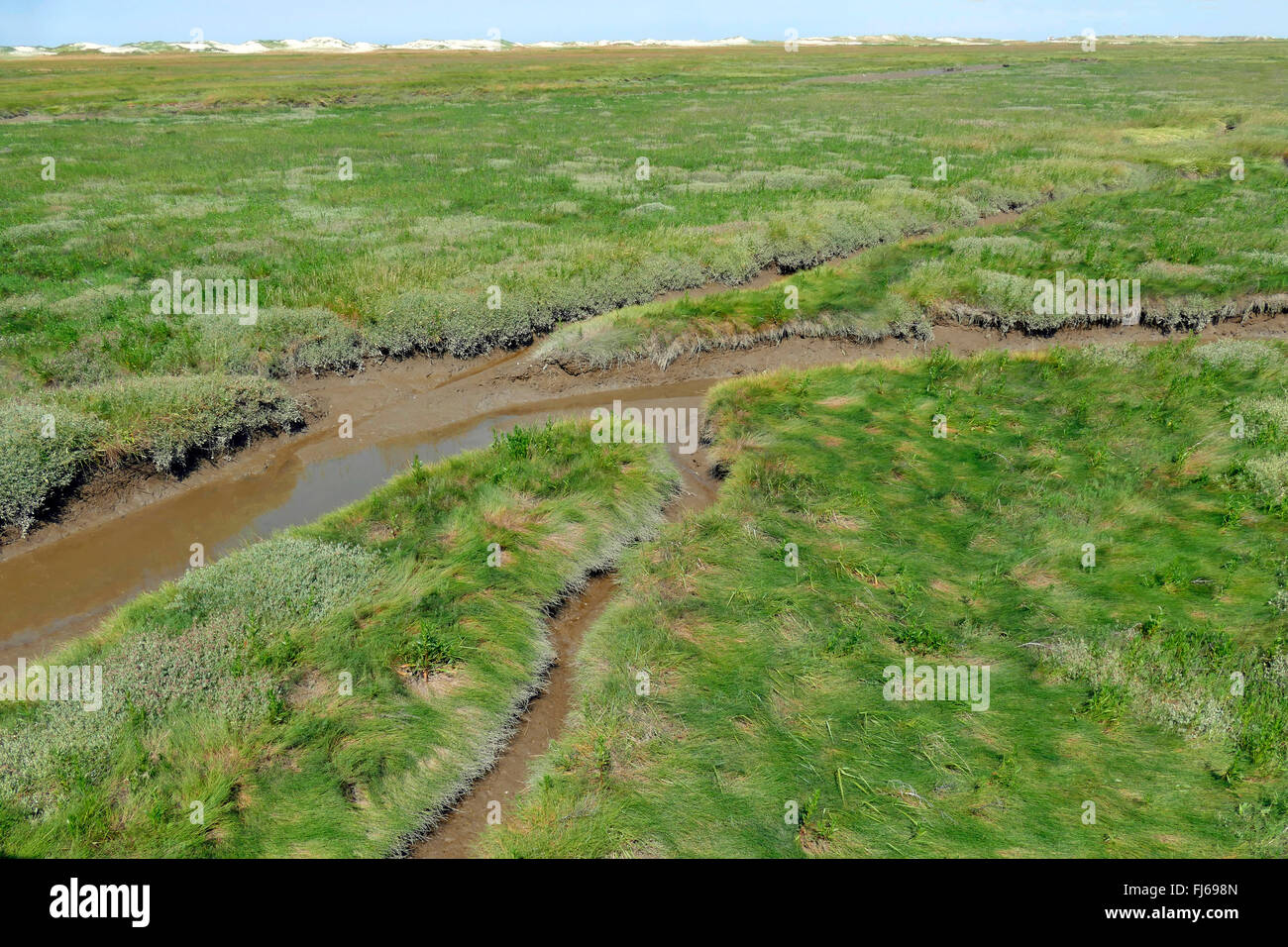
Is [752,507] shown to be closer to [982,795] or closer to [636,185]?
[982,795]

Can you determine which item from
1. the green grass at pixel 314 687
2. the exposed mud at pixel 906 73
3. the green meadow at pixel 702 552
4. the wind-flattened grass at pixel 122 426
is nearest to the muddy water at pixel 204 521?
the wind-flattened grass at pixel 122 426

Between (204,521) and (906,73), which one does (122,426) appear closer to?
(204,521)

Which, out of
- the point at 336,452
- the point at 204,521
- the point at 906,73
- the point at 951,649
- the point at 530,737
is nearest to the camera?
the point at 530,737

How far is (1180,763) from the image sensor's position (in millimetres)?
6238

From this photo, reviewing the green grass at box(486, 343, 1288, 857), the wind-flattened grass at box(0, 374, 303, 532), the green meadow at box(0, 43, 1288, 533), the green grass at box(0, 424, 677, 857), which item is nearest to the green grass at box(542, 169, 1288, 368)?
the green meadow at box(0, 43, 1288, 533)

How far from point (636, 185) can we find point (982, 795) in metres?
29.0

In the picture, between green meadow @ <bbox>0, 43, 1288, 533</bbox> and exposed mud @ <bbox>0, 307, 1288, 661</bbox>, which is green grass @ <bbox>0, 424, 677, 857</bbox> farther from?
green meadow @ <bbox>0, 43, 1288, 533</bbox>

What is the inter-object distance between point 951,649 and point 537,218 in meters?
22.1

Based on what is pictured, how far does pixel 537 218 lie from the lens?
2470cm

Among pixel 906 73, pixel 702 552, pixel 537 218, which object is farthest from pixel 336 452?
pixel 906 73

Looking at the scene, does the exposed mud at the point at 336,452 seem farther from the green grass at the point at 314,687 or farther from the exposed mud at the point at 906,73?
the exposed mud at the point at 906,73

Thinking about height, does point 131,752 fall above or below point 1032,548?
below
